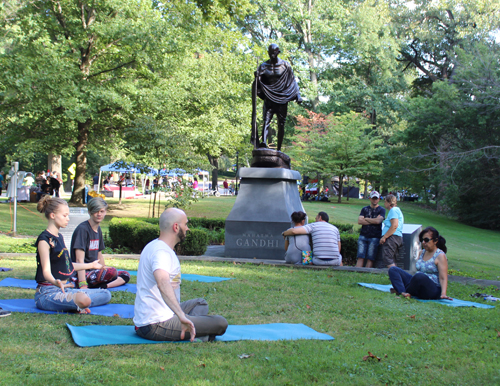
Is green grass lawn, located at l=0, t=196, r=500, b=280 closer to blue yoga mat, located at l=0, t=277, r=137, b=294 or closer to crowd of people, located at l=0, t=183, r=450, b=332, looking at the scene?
blue yoga mat, located at l=0, t=277, r=137, b=294

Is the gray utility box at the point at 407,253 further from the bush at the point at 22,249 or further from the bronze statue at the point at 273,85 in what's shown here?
the bush at the point at 22,249

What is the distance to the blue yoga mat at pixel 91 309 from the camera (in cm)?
520

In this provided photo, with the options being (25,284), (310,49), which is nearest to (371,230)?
(25,284)

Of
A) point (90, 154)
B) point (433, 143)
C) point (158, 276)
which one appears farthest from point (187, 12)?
point (90, 154)

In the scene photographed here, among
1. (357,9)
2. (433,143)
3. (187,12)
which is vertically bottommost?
(433,143)

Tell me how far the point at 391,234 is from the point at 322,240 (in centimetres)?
132

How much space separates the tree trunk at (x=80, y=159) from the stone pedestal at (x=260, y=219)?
14.3 metres

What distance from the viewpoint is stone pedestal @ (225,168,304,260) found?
32.6 feet

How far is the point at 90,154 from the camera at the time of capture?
1996 inches

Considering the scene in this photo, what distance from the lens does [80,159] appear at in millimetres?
22609

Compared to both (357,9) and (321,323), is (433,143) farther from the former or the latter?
(321,323)

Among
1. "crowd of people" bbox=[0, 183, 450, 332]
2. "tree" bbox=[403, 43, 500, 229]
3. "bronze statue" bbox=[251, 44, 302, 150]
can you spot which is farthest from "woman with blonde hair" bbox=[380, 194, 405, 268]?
"tree" bbox=[403, 43, 500, 229]

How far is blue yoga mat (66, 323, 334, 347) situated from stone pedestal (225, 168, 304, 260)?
499cm

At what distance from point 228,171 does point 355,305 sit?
82.7 m
